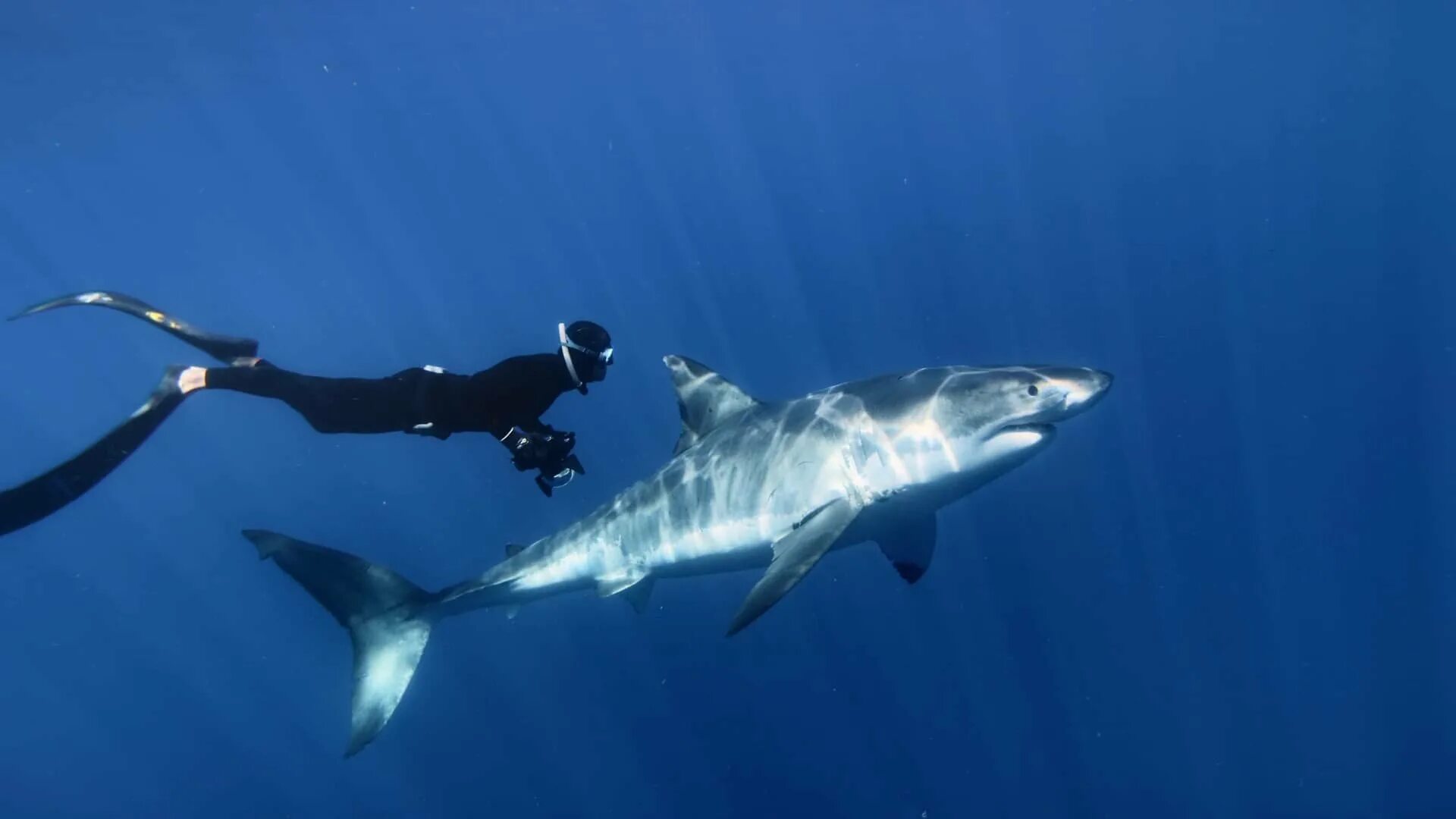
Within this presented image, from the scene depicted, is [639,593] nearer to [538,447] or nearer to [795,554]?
[538,447]

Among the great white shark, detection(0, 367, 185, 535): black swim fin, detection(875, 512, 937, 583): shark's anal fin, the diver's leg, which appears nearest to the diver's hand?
the diver's leg

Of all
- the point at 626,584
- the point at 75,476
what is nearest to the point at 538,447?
the point at 626,584

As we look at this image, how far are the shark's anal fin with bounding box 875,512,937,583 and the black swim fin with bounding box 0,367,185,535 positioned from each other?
23.4 ft

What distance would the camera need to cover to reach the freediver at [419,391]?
7613 millimetres

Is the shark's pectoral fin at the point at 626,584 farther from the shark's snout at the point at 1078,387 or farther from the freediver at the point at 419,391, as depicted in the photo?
the shark's snout at the point at 1078,387

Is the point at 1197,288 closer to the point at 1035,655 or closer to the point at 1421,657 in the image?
the point at 1421,657

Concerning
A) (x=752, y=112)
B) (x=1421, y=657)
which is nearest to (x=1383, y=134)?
(x=752, y=112)

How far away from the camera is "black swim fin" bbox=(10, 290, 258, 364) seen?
8.21 meters

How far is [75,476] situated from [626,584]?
5.02 m

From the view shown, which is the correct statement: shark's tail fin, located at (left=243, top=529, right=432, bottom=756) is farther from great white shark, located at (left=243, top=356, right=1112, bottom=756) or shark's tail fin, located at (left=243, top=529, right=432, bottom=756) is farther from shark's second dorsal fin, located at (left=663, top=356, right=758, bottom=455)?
shark's second dorsal fin, located at (left=663, top=356, right=758, bottom=455)

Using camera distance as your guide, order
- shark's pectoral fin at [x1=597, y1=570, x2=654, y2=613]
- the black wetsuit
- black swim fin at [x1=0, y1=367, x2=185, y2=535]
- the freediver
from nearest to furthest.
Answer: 1. black swim fin at [x1=0, y1=367, x2=185, y2=535]
2. the freediver
3. the black wetsuit
4. shark's pectoral fin at [x1=597, y1=570, x2=654, y2=613]

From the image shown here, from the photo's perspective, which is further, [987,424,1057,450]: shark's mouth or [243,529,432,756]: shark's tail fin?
[243,529,432,756]: shark's tail fin

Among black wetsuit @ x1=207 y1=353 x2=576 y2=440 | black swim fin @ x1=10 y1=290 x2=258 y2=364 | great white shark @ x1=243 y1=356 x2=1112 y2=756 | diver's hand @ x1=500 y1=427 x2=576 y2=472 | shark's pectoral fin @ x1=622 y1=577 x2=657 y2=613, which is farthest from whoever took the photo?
shark's pectoral fin @ x1=622 y1=577 x2=657 y2=613

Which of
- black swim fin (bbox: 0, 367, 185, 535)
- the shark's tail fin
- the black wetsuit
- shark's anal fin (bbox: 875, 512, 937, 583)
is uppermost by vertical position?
black swim fin (bbox: 0, 367, 185, 535)
